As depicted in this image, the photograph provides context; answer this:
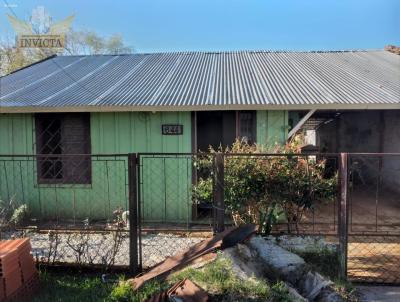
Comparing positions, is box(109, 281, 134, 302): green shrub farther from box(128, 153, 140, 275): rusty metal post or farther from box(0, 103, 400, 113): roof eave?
box(0, 103, 400, 113): roof eave

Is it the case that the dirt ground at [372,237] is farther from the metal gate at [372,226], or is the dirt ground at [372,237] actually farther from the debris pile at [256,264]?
the debris pile at [256,264]

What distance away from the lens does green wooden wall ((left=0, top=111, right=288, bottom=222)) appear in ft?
25.0

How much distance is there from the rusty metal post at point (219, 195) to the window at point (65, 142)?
4.23 meters

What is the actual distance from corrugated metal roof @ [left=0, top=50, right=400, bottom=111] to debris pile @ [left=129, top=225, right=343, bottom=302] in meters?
3.45

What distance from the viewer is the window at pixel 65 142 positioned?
7934 mm

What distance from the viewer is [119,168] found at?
777cm

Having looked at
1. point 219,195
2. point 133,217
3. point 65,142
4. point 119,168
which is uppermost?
point 65,142

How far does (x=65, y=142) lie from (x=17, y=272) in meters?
4.59

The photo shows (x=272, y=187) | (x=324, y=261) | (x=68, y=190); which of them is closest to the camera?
(x=324, y=261)

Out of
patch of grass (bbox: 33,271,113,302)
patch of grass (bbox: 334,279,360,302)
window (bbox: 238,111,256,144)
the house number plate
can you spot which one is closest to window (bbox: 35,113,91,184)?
the house number plate

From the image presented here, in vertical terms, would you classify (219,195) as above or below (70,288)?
above

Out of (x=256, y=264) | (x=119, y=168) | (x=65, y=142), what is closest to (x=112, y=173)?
(x=119, y=168)

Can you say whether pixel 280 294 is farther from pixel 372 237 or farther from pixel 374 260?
pixel 372 237

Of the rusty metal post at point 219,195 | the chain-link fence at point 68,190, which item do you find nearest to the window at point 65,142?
the chain-link fence at point 68,190
